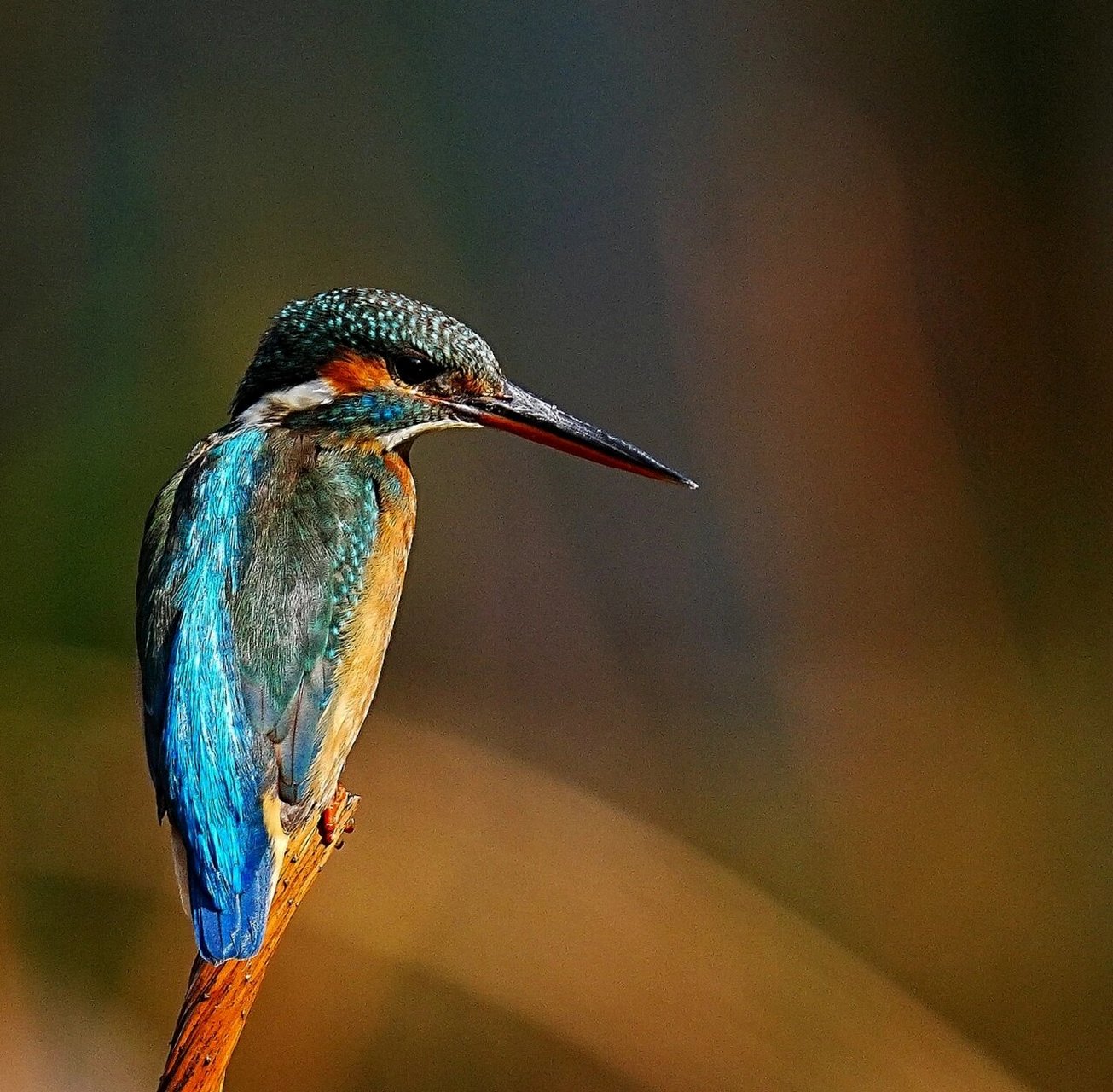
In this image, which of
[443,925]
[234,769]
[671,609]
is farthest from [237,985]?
[671,609]

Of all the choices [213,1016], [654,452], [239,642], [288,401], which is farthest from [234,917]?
[654,452]

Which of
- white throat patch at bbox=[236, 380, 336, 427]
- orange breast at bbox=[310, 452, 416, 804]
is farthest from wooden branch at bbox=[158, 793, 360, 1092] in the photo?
white throat patch at bbox=[236, 380, 336, 427]

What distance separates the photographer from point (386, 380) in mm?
1271

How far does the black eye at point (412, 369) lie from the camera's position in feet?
4.13

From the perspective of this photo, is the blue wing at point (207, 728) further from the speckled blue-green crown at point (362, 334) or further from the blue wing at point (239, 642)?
the speckled blue-green crown at point (362, 334)

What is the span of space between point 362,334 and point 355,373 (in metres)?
0.04

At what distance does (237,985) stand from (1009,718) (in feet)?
5.38

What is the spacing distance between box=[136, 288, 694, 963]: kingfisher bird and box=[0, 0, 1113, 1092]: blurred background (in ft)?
2.93

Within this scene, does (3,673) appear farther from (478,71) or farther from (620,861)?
(478,71)

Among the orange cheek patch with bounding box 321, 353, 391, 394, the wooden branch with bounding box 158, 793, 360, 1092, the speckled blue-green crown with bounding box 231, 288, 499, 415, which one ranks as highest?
the speckled blue-green crown with bounding box 231, 288, 499, 415

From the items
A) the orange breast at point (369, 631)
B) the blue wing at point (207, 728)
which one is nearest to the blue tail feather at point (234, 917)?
the blue wing at point (207, 728)

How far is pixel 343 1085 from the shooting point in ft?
6.44

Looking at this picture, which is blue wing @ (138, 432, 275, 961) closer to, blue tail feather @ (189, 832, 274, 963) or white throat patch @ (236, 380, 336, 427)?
blue tail feather @ (189, 832, 274, 963)

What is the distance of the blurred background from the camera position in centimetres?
206
